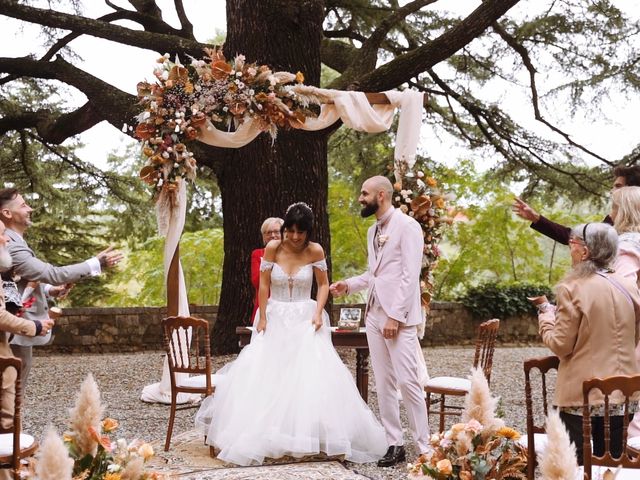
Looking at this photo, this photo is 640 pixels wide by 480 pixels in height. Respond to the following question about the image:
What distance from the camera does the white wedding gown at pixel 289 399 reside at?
4953mm

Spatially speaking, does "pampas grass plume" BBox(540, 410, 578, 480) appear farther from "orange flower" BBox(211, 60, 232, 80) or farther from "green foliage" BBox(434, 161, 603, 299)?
"green foliage" BBox(434, 161, 603, 299)

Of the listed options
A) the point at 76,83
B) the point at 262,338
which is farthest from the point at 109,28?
the point at 262,338

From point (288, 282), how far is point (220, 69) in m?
2.11

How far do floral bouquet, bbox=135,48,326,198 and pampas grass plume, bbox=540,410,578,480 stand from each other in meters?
5.26

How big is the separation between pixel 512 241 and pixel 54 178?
837 cm

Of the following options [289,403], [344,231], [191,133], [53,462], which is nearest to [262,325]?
[289,403]

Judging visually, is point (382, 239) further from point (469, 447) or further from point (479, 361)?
point (469, 447)

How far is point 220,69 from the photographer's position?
6582 millimetres

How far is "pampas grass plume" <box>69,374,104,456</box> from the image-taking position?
205 cm

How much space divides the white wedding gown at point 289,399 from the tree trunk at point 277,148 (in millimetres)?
3175

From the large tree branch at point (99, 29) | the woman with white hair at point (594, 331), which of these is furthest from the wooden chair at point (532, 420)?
the large tree branch at point (99, 29)

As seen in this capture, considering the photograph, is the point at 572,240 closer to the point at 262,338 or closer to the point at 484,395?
the point at 484,395

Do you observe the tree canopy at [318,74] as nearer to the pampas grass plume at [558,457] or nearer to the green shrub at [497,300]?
the green shrub at [497,300]

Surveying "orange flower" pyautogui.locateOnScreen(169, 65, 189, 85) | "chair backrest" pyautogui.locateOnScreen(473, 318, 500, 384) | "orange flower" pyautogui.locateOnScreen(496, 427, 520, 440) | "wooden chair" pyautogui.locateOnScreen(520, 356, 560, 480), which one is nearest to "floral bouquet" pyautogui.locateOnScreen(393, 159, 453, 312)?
"chair backrest" pyautogui.locateOnScreen(473, 318, 500, 384)
